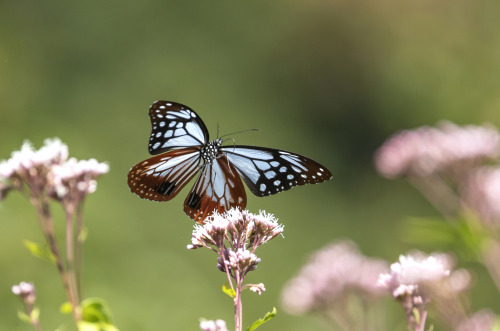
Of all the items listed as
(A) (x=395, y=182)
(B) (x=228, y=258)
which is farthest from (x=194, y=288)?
(B) (x=228, y=258)

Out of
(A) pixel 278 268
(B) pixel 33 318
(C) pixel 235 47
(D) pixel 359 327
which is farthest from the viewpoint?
(C) pixel 235 47

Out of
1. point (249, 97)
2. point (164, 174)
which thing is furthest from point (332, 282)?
point (249, 97)

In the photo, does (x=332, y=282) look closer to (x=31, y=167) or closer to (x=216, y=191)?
(x=216, y=191)

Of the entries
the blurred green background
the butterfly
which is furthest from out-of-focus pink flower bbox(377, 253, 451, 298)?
the blurred green background

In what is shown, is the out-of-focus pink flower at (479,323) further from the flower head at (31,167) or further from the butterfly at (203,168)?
the flower head at (31,167)

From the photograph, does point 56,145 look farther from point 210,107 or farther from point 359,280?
point 210,107

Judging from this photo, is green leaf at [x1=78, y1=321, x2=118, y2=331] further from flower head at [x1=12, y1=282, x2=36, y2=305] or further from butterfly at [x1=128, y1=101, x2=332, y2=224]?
butterfly at [x1=128, y1=101, x2=332, y2=224]

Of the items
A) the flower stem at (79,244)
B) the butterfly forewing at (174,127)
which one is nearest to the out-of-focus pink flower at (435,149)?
the butterfly forewing at (174,127)
